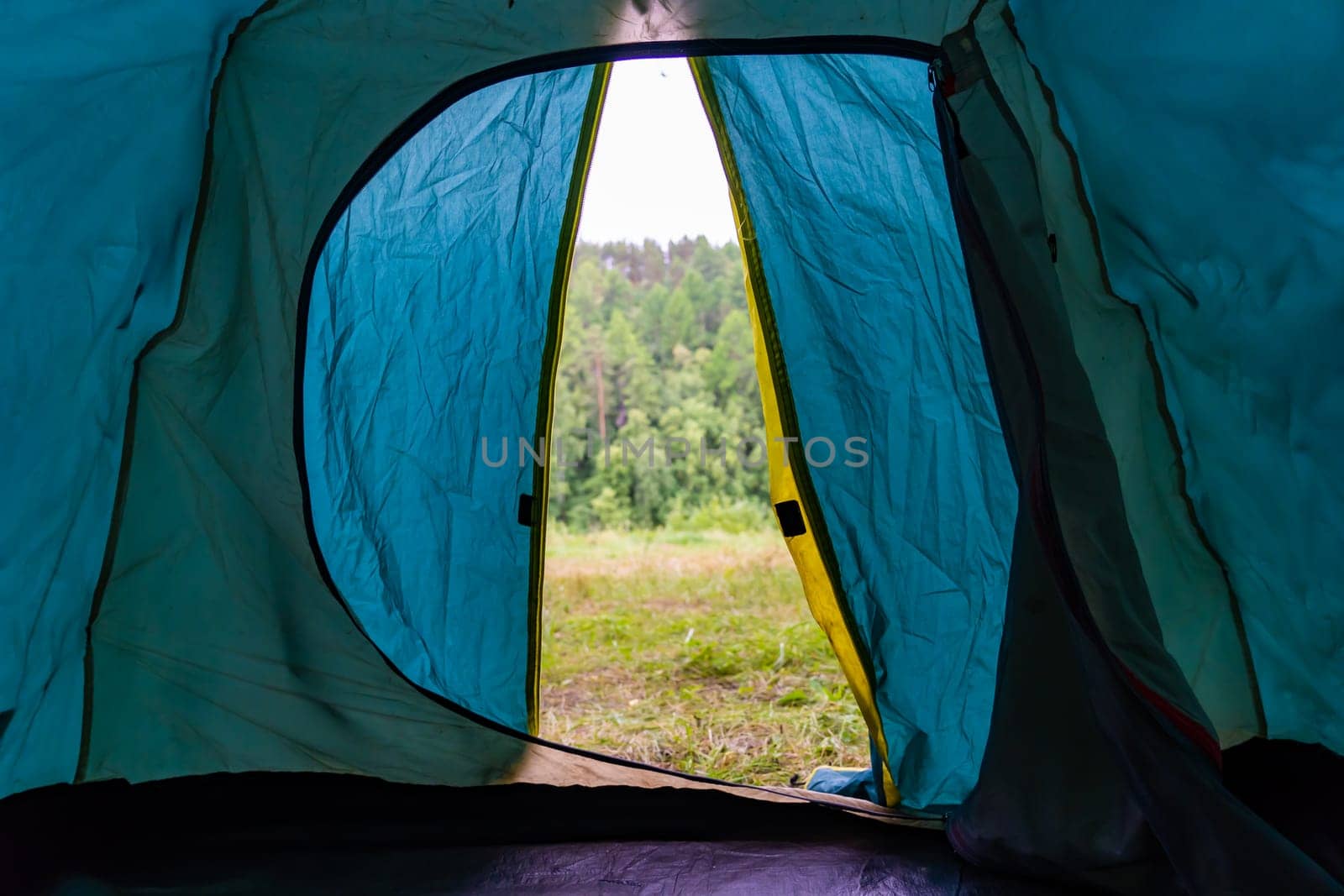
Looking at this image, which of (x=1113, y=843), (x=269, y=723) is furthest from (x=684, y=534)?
(x=1113, y=843)

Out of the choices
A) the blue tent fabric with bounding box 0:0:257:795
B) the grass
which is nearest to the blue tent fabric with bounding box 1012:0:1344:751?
the grass

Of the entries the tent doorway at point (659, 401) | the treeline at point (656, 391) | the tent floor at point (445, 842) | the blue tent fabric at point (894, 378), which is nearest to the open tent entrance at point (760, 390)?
the blue tent fabric at point (894, 378)

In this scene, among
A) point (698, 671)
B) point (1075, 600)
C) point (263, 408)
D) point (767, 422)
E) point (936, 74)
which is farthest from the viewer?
point (698, 671)

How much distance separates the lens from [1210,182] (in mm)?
1273

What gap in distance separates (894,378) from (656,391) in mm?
4883

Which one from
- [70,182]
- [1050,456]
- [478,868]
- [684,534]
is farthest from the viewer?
[684,534]

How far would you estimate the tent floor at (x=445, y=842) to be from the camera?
1.32 meters

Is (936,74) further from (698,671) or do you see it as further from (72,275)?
(698,671)

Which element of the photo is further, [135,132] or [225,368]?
[225,368]

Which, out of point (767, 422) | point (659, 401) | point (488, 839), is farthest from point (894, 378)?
point (659, 401)

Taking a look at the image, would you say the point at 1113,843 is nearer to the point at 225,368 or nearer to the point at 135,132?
the point at 225,368

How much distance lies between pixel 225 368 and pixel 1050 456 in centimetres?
127

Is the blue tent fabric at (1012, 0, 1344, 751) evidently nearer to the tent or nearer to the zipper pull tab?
the tent

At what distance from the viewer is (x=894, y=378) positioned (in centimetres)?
158
